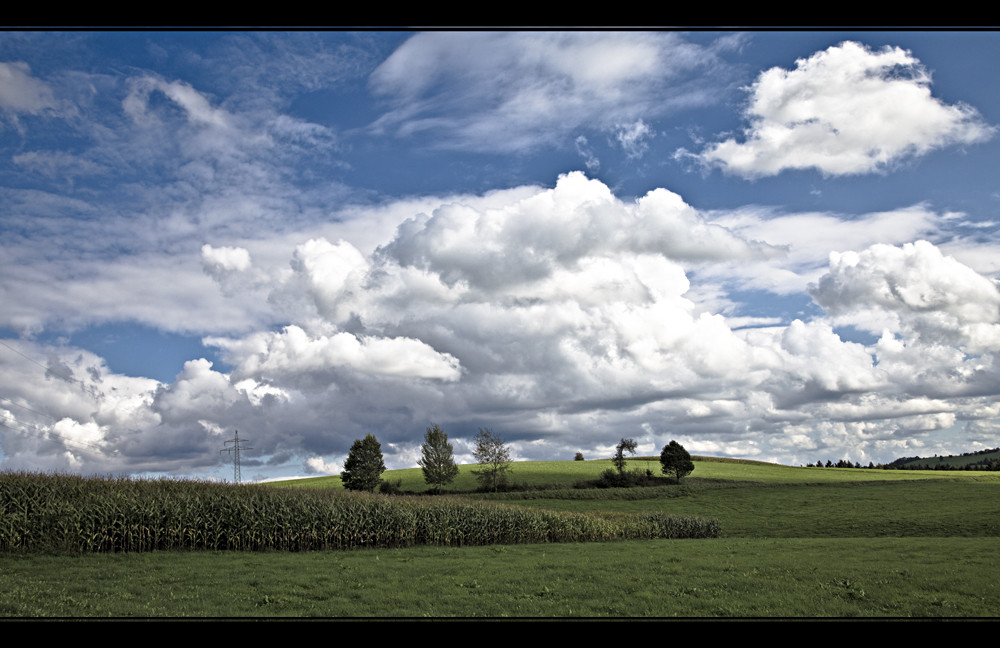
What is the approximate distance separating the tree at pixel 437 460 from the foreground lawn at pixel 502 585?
5369cm

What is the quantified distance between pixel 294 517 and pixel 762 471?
3664 inches

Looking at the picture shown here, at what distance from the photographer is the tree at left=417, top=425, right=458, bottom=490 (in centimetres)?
7969

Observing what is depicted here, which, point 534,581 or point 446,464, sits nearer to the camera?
point 534,581

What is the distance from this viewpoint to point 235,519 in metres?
27.9

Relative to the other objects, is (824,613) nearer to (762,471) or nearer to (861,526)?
(861,526)

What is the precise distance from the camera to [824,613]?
14531 mm

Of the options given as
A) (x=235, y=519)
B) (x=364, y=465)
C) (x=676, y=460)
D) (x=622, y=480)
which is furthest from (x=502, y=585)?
(x=676, y=460)

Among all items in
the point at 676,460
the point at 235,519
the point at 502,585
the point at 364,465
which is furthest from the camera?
the point at 676,460

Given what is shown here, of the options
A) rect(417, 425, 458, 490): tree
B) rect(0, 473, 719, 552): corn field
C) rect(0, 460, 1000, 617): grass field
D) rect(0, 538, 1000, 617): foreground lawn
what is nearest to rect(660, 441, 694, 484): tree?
rect(417, 425, 458, 490): tree

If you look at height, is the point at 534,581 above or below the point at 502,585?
below

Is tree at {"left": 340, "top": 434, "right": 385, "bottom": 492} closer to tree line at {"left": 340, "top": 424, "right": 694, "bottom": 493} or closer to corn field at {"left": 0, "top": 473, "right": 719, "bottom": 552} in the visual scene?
tree line at {"left": 340, "top": 424, "right": 694, "bottom": 493}

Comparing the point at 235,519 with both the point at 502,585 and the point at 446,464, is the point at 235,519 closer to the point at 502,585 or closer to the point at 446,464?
the point at 502,585

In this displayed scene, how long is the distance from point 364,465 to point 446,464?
1059 centimetres
